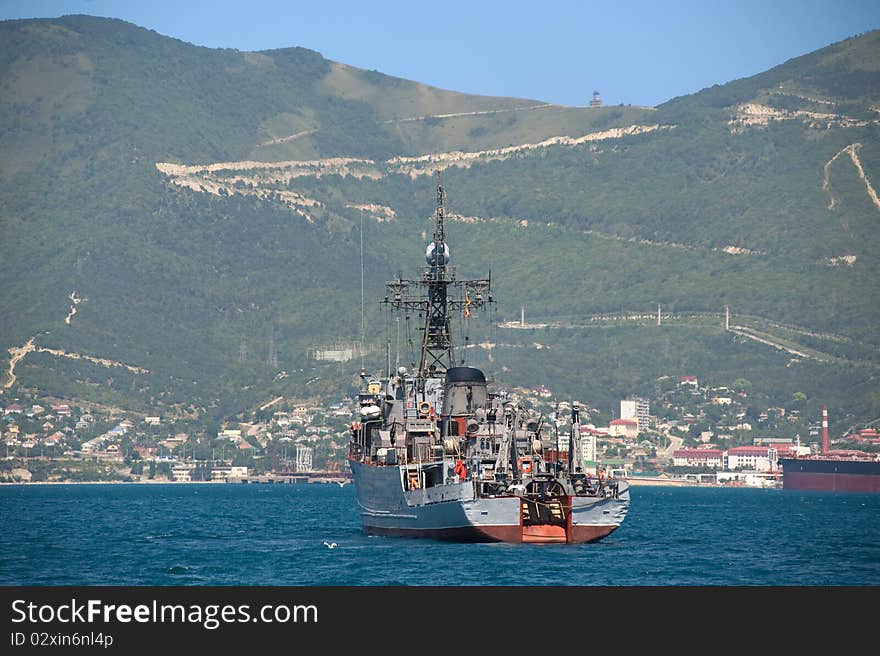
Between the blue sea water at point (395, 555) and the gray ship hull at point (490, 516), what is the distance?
760 millimetres

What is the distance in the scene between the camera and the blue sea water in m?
75.9

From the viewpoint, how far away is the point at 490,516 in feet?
279

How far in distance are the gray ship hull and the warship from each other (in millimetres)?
50

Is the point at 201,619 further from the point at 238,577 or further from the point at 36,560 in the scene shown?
the point at 36,560

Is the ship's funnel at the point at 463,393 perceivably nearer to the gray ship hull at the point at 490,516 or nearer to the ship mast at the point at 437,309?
the gray ship hull at the point at 490,516

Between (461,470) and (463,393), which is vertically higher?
(463,393)

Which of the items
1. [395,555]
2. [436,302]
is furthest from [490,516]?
[436,302]

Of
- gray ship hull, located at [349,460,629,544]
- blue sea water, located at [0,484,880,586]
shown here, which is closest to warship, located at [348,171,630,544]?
gray ship hull, located at [349,460,629,544]

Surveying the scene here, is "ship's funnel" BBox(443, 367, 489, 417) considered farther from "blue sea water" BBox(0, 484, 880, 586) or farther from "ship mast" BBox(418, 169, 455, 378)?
"ship mast" BBox(418, 169, 455, 378)

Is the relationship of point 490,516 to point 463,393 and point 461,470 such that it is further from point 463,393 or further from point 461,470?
point 463,393

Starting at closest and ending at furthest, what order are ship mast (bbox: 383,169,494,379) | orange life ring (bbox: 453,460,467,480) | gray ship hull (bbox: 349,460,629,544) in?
gray ship hull (bbox: 349,460,629,544), orange life ring (bbox: 453,460,467,480), ship mast (bbox: 383,169,494,379)

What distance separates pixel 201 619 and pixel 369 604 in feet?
16.8

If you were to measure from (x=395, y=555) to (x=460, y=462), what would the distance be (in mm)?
5940

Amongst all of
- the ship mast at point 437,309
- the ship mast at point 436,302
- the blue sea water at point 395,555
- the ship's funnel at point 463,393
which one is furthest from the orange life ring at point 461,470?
the ship mast at point 437,309
